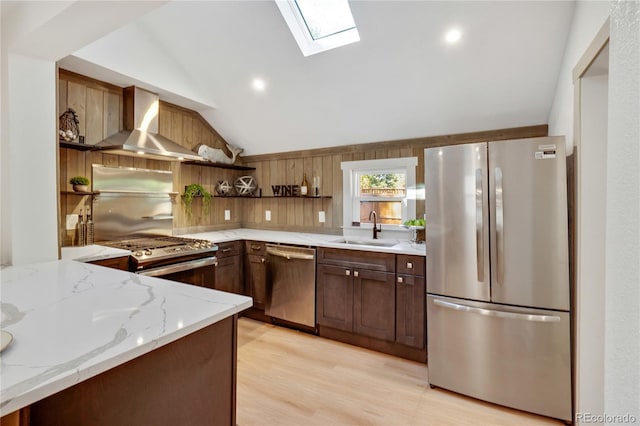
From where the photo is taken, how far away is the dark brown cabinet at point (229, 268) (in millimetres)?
3294

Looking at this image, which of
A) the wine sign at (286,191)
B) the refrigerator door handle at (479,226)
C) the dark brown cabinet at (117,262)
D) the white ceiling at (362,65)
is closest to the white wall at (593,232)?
the refrigerator door handle at (479,226)

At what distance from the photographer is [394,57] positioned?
2.59m

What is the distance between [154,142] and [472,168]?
2.81m

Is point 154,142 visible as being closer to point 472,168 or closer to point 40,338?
point 40,338

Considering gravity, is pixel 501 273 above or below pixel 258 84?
below

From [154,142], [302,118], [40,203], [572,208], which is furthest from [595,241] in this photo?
[154,142]

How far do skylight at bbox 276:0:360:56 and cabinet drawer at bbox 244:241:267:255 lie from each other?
6.47ft

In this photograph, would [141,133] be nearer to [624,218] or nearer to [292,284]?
[292,284]

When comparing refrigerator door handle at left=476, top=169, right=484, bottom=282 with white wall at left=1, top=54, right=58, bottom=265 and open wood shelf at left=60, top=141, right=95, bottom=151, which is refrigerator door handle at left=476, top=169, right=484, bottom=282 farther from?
open wood shelf at left=60, top=141, right=95, bottom=151

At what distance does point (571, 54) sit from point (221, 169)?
372 cm

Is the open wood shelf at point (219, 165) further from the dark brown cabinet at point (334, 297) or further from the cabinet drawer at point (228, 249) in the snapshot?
the dark brown cabinet at point (334, 297)

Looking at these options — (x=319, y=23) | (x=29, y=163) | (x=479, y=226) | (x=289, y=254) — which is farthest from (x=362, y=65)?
(x=29, y=163)

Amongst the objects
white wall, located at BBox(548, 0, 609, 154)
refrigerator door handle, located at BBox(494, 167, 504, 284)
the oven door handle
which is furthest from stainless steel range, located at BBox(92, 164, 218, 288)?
white wall, located at BBox(548, 0, 609, 154)

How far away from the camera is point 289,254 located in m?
3.24
